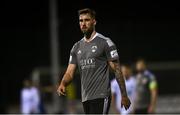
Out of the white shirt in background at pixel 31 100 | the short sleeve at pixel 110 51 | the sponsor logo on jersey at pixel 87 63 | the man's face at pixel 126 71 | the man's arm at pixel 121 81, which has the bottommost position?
the white shirt in background at pixel 31 100

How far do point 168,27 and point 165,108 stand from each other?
9.81 metres

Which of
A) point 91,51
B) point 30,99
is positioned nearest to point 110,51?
point 91,51

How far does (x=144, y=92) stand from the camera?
1728 cm

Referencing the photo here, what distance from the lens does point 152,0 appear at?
39.6m

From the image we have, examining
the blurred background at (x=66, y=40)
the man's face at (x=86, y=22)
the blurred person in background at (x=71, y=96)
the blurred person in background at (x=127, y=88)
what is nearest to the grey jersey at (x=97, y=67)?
the man's face at (x=86, y=22)

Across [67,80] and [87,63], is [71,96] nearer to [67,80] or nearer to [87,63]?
[67,80]

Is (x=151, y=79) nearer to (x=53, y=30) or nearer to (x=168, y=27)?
(x=53, y=30)

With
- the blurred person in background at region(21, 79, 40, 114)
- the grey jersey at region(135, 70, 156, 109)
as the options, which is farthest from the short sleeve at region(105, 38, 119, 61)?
the blurred person in background at region(21, 79, 40, 114)

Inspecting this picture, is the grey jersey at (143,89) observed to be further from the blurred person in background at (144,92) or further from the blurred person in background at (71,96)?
the blurred person in background at (71,96)

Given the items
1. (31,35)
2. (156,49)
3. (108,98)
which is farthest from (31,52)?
(108,98)

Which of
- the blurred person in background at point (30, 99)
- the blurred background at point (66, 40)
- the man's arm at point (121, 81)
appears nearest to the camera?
the man's arm at point (121, 81)

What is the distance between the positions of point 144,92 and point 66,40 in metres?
18.0

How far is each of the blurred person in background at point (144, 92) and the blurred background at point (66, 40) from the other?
36.8 feet

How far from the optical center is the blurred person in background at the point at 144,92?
56.3 feet
